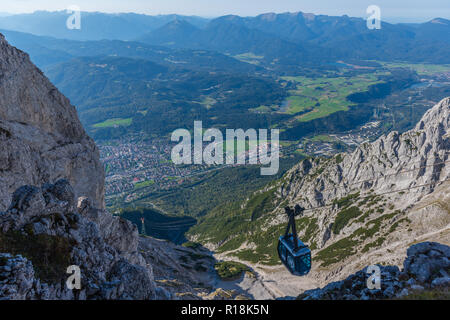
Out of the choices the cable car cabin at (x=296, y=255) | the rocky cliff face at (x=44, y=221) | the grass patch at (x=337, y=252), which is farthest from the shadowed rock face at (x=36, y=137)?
the grass patch at (x=337, y=252)

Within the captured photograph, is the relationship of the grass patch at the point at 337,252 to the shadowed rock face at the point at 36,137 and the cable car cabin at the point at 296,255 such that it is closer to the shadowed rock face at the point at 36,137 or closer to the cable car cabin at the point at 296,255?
the cable car cabin at the point at 296,255

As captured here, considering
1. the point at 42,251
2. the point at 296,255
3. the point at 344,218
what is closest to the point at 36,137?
the point at 42,251

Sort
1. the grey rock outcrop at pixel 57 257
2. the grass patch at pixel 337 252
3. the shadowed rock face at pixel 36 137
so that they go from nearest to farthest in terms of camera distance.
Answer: the grey rock outcrop at pixel 57 257, the shadowed rock face at pixel 36 137, the grass patch at pixel 337 252

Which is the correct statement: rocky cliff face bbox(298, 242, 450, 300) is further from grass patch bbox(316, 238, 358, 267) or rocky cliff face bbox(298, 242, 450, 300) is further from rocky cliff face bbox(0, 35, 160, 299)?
grass patch bbox(316, 238, 358, 267)

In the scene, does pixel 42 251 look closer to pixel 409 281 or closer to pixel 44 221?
pixel 44 221
